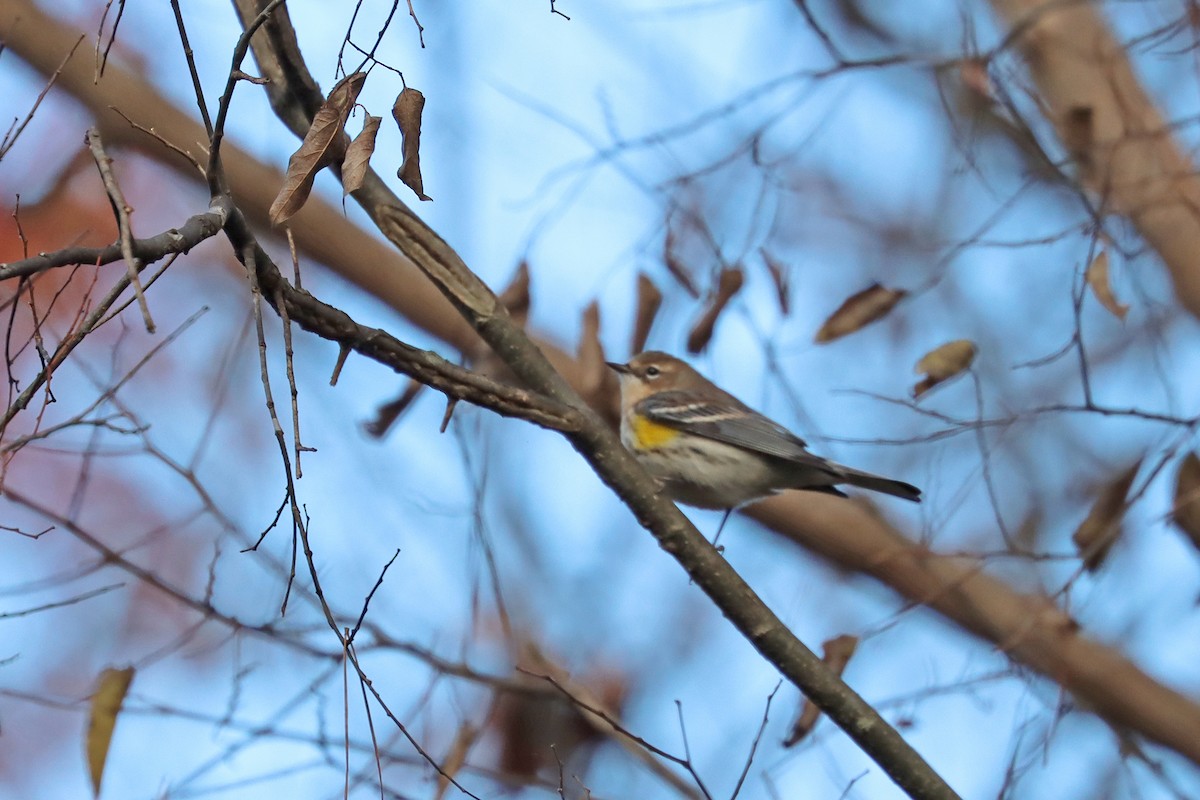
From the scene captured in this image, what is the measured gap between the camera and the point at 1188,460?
4105 mm

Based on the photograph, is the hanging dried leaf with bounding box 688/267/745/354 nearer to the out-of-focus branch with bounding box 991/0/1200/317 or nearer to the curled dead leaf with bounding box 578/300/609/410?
the curled dead leaf with bounding box 578/300/609/410

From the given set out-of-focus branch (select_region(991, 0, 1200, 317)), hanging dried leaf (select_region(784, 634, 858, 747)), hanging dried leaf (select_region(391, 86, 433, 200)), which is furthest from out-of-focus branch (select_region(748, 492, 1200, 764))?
hanging dried leaf (select_region(391, 86, 433, 200))

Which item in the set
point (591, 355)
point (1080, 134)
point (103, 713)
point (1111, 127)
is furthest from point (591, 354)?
point (1111, 127)

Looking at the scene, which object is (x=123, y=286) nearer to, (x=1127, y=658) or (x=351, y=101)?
(x=351, y=101)

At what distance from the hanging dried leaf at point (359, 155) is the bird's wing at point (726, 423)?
3739mm

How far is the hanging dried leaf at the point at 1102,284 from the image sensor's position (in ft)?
12.9

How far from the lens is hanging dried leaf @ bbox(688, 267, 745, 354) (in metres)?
4.79

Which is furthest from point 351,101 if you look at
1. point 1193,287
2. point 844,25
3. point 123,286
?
point 844,25

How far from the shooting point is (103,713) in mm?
3586

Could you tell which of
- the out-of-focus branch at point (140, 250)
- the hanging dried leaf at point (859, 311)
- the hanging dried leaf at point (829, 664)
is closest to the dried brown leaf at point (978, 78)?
the hanging dried leaf at point (859, 311)

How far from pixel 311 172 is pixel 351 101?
168 mm

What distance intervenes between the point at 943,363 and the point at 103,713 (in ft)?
10.8

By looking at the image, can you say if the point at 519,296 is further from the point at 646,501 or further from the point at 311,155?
the point at 311,155

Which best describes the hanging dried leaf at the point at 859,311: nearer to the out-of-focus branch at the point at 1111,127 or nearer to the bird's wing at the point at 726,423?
the out-of-focus branch at the point at 1111,127
